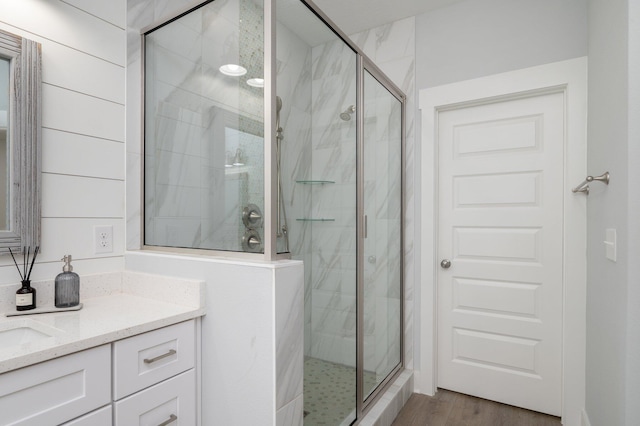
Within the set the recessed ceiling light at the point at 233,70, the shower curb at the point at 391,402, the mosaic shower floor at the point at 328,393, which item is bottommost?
the shower curb at the point at 391,402

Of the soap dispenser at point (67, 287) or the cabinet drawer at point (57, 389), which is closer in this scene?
the cabinet drawer at point (57, 389)

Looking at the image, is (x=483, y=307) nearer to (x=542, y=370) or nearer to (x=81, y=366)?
(x=542, y=370)

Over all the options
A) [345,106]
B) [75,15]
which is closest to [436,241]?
[345,106]

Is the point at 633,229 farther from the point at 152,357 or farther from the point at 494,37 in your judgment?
the point at 152,357

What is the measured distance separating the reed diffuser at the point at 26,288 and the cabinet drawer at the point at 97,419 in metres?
0.56

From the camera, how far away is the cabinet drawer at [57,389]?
2.89 ft

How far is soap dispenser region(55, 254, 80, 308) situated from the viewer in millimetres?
1367

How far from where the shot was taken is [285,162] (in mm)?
1423

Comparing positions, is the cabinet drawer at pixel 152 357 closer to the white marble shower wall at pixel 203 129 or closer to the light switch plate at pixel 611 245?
the white marble shower wall at pixel 203 129

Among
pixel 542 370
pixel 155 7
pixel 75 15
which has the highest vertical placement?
pixel 155 7

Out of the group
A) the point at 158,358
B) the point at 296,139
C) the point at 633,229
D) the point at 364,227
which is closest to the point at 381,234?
the point at 364,227

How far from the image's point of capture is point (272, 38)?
1.29m

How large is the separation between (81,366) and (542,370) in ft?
8.30

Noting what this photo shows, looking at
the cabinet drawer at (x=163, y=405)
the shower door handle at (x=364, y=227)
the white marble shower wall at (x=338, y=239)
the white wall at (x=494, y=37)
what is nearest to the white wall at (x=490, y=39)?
the white wall at (x=494, y=37)
